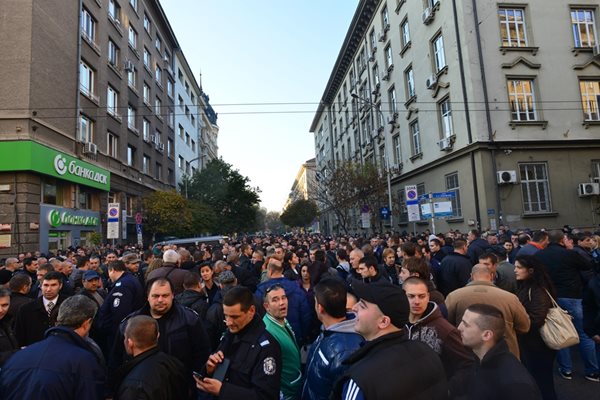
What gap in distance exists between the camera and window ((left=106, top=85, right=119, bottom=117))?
929 inches

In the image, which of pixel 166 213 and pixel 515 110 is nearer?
pixel 515 110

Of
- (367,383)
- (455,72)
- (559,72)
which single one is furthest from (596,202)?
(367,383)

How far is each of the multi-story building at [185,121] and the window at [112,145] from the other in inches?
563

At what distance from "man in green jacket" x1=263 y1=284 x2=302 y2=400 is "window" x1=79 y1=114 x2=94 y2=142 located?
20268 mm

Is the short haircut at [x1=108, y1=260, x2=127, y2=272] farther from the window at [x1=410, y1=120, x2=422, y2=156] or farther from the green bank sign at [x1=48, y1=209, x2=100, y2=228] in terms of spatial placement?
the window at [x1=410, y1=120, x2=422, y2=156]

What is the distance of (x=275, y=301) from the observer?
350cm

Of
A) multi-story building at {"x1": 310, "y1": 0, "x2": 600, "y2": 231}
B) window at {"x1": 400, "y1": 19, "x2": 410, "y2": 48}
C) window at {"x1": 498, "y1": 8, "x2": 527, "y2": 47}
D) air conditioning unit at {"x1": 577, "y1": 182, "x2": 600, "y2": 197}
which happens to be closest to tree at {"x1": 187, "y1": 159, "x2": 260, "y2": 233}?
window at {"x1": 400, "y1": 19, "x2": 410, "y2": 48}

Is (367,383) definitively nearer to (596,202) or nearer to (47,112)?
(47,112)

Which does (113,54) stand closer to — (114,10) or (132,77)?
(114,10)

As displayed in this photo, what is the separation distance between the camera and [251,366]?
2.70 meters

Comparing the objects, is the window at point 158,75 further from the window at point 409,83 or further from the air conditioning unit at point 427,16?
the air conditioning unit at point 427,16

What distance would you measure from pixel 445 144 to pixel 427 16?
7.76 m

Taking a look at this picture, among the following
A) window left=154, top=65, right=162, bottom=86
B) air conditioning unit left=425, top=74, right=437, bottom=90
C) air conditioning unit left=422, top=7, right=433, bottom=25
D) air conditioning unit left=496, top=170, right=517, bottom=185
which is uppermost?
window left=154, top=65, right=162, bottom=86

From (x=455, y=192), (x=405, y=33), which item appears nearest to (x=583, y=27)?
(x=405, y=33)
